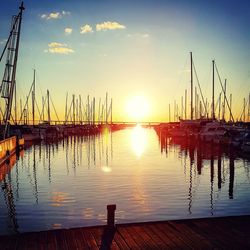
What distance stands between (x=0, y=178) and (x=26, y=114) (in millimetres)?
75864

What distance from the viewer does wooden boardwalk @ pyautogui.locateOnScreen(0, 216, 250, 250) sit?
34.6 feet

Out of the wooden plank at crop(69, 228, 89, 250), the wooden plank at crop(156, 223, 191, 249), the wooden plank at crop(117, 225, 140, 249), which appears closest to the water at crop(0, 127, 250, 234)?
the wooden plank at crop(69, 228, 89, 250)

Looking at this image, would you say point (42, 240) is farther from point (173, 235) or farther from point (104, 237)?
point (173, 235)

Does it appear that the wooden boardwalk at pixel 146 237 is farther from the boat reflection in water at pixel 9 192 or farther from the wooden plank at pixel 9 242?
the boat reflection in water at pixel 9 192

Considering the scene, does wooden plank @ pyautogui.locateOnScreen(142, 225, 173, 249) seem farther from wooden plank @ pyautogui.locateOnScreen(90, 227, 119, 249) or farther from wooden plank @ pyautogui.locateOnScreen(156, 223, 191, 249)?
wooden plank @ pyautogui.locateOnScreen(90, 227, 119, 249)

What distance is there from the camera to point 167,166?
37.2 m

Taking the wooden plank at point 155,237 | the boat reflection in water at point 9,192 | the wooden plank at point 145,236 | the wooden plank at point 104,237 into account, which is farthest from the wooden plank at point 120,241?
the boat reflection in water at point 9,192

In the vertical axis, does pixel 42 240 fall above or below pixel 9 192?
above

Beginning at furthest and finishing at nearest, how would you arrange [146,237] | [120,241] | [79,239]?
[146,237]
[79,239]
[120,241]

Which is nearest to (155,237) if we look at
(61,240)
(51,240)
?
(61,240)

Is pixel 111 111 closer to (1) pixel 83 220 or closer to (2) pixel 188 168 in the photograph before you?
(2) pixel 188 168

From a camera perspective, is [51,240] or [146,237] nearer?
[51,240]

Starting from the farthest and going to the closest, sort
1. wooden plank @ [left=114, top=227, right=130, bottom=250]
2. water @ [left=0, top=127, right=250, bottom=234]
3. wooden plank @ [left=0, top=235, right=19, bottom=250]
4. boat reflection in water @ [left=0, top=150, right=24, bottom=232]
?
1. water @ [left=0, top=127, right=250, bottom=234]
2. boat reflection in water @ [left=0, top=150, right=24, bottom=232]
3. wooden plank @ [left=114, top=227, right=130, bottom=250]
4. wooden plank @ [left=0, top=235, right=19, bottom=250]

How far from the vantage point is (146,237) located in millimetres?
11242
